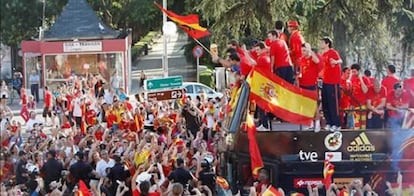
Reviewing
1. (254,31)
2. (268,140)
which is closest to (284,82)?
(268,140)

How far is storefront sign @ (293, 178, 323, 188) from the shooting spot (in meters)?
12.3

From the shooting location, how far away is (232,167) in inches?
509

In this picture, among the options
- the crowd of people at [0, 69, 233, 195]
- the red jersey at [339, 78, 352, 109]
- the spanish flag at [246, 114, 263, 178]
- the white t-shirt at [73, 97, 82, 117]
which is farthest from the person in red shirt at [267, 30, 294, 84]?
the white t-shirt at [73, 97, 82, 117]

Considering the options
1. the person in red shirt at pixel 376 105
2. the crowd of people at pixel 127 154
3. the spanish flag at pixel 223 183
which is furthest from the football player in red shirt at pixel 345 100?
the spanish flag at pixel 223 183

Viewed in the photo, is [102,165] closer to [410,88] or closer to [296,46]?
[296,46]

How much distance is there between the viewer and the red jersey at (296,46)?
1387cm

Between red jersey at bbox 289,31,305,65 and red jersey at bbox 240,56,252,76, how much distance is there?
3.41ft

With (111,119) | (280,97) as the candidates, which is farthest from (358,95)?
(111,119)

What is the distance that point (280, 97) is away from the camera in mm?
12984

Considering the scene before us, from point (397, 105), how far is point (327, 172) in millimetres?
2167

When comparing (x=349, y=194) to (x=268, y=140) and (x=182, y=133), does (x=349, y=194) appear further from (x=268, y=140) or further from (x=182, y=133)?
(x=182, y=133)

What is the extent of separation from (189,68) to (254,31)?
1856cm

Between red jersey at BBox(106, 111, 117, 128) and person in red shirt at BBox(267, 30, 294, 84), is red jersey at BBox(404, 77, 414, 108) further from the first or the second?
red jersey at BBox(106, 111, 117, 128)

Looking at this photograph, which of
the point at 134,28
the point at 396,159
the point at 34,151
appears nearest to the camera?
the point at 396,159
